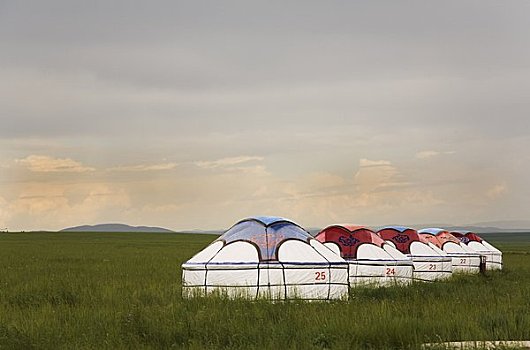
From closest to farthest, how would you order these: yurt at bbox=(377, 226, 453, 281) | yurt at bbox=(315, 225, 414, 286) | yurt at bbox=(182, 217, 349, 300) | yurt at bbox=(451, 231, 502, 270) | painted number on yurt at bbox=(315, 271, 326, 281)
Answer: yurt at bbox=(182, 217, 349, 300), painted number on yurt at bbox=(315, 271, 326, 281), yurt at bbox=(315, 225, 414, 286), yurt at bbox=(377, 226, 453, 281), yurt at bbox=(451, 231, 502, 270)

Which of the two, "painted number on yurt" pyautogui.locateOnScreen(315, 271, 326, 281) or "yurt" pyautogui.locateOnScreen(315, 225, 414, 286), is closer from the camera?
"painted number on yurt" pyautogui.locateOnScreen(315, 271, 326, 281)

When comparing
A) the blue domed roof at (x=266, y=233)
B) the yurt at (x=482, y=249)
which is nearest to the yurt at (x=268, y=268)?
the blue domed roof at (x=266, y=233)

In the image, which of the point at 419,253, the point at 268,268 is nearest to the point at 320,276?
the point at 268,268

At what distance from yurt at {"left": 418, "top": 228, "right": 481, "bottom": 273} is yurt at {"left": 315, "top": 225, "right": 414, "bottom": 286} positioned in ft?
30.4

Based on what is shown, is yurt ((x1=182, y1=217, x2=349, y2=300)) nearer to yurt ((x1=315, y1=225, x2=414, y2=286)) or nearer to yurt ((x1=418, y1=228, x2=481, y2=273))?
yurt ((x1=315, y1=225, x2=414, y2=286))

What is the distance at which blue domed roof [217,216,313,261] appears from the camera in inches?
741

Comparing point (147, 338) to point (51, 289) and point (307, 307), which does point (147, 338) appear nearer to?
point (307, 307)

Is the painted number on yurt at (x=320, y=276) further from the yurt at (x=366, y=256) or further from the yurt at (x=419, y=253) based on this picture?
the yurt at (x=419, y=253)

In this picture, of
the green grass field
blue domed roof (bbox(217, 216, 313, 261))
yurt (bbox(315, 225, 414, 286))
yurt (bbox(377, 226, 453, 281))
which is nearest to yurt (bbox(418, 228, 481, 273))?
yurt (bbox(377, 226, 453, 281))

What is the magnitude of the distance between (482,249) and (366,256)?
16918mm

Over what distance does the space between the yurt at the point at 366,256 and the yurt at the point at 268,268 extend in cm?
402

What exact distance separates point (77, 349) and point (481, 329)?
21.3ft

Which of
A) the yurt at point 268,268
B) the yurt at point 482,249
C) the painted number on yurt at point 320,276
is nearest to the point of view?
the yurt at point 268,268

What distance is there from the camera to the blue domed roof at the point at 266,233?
1881 cm
